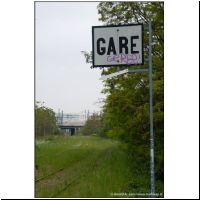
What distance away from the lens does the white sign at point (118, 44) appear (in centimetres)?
959

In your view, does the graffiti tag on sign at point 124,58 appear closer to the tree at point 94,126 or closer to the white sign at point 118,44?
the white sign at point 118,44

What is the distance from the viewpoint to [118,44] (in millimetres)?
9594

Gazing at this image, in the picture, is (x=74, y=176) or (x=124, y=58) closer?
(x=124, y=58)

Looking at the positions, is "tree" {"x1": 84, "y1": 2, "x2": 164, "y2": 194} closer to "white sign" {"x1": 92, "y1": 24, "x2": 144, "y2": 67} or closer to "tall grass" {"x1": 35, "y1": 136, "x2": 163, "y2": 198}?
"tall grass" {"x1": 35, "y1": 136, "x2": 163, "y2": 198}

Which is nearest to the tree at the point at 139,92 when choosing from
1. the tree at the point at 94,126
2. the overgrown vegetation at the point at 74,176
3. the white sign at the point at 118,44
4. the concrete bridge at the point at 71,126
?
the overgrown vegetation at the point at 74,176

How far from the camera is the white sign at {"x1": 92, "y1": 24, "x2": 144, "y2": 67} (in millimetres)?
9586

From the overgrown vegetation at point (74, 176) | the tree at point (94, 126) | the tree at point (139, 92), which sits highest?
the tree at point (139, 92)

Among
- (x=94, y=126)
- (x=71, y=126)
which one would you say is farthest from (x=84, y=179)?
(x=94, y=126)

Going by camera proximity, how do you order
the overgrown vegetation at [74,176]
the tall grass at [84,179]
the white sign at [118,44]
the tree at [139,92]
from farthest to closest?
the tree at [139,92] < the overgrown vegetation at [74,176] < the tall grass at [84,179] < the white sign at [118,44]

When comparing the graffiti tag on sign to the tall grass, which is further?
the tall grass

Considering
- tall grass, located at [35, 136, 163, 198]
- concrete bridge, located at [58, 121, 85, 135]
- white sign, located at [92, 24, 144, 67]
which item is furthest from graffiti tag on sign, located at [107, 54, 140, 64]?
concrete bridge, located at [58, 121, 85, 135]

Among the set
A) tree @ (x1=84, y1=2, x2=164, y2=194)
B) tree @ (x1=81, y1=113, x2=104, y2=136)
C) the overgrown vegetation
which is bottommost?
the overgrown vegetation

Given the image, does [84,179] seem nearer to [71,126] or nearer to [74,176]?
[74,176]
